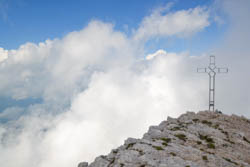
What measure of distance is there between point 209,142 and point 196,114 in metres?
13.3

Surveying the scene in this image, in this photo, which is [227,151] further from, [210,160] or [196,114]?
[196,114]

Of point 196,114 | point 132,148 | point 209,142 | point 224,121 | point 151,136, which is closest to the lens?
point 132,148

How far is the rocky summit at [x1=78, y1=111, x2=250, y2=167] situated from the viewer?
66.8 feet

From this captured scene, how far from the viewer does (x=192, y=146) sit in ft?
82.8

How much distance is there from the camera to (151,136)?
29.0 metres

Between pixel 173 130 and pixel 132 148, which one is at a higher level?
pixel 173 130

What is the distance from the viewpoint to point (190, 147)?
24.4m

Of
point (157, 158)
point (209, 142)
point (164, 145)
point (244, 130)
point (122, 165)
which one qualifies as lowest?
point (122, 165)

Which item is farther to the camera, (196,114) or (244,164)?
(196,114)

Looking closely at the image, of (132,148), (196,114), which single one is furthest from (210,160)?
(196,114)

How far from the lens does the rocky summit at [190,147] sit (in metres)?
20.4

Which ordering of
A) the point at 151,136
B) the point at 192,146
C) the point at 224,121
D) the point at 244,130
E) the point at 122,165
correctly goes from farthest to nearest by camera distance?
the point at 224,121
the point at 244,130
the point at 151,136
the point at 192,146
the point at 122,165

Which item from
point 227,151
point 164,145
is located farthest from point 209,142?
point 164,145

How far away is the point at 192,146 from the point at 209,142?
362cm
